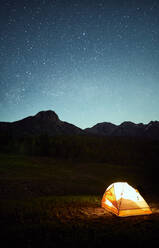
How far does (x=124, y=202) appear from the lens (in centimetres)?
850

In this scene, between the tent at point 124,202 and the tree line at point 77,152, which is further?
the tree line at point 77,152

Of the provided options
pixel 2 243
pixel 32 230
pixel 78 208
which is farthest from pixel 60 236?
pixel 78 208

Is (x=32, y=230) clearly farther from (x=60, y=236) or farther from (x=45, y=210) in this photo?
(x=45, y=210)

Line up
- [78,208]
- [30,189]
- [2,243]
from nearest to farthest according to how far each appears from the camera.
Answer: [2,243], [78,208], [30,189]

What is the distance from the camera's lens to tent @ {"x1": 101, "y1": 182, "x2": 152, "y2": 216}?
27.2ft

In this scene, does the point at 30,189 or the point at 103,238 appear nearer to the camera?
the point at 103,238

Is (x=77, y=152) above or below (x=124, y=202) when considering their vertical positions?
above

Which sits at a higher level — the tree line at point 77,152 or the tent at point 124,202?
the tree line at point 77,152

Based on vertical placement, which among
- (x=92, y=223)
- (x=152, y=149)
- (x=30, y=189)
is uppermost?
(x=152, y=149)

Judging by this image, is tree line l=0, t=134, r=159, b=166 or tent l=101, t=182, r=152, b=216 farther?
tree line l=0, t=134, r=159, b=166

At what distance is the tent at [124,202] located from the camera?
830cm

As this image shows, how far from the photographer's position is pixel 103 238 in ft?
17.8

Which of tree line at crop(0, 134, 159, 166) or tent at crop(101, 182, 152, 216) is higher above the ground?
tree line at crop(0, 134, 159, 166)

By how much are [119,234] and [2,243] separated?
3926 millimetres
